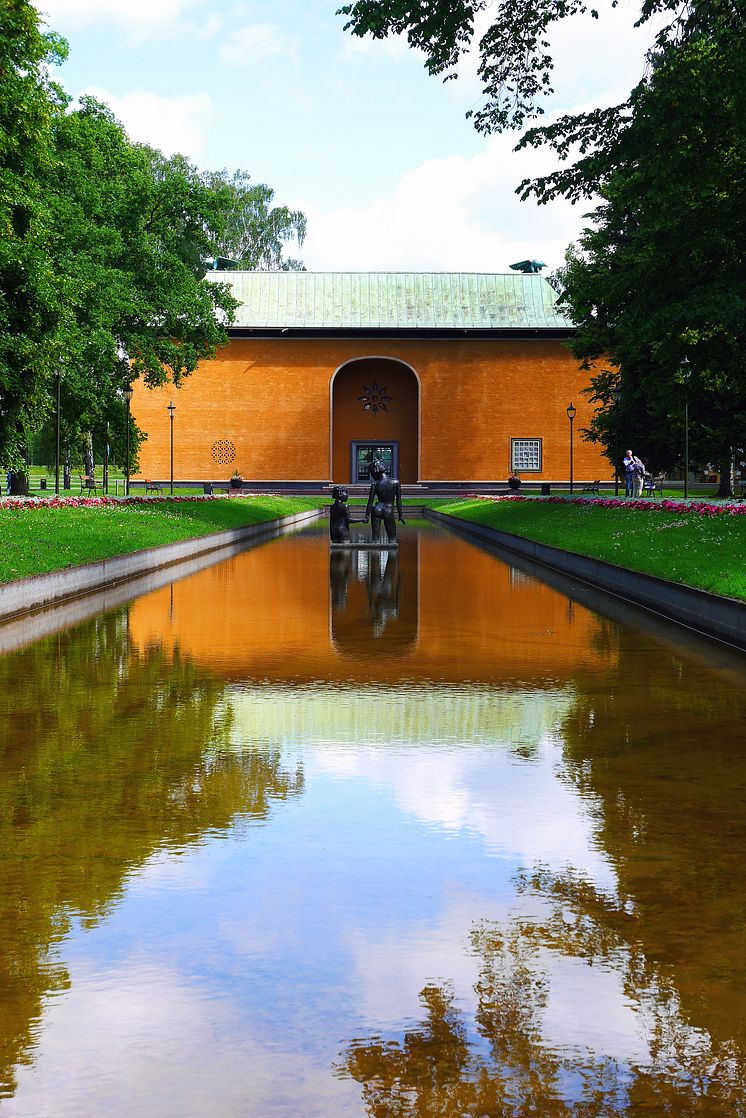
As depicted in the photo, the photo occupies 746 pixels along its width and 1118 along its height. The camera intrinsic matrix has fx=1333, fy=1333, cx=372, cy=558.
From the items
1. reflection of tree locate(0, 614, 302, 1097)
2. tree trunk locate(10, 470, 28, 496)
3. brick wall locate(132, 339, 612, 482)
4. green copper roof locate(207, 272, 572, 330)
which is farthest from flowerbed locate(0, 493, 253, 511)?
green copper roof locate(207, 272, 572, 330)

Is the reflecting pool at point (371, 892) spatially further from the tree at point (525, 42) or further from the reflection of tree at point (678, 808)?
the tree at point (525, 42)

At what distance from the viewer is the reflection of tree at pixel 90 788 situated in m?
4.61

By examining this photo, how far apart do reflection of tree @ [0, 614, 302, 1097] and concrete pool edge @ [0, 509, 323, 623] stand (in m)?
4.36

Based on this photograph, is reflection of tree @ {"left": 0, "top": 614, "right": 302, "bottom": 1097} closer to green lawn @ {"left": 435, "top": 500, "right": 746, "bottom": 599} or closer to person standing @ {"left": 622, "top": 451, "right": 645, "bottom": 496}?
green lawn @ {"left": 435, "top": 500, "right": 746, "bottom": 599}

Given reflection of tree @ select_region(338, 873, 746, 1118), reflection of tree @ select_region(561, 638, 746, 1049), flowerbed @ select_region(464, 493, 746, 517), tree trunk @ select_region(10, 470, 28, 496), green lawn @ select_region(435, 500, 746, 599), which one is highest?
tree trunk @ select_region(10, 470, 28, 496)

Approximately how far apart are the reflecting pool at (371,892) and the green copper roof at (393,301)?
209 ft

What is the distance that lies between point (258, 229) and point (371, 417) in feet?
67.2

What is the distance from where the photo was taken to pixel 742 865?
5520 millimetres

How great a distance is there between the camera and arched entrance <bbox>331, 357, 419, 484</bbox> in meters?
75.8

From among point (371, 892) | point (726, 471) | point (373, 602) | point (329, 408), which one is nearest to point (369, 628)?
point (373, 602)

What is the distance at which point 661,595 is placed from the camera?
1655cm

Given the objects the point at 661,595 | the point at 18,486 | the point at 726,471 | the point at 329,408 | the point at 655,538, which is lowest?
the point at 661,595

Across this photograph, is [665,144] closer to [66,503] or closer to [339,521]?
[339,521]

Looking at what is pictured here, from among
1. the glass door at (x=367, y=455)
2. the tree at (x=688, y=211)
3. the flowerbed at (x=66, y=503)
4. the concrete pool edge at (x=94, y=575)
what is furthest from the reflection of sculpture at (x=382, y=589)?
the glass door at (x=367, y=455)
